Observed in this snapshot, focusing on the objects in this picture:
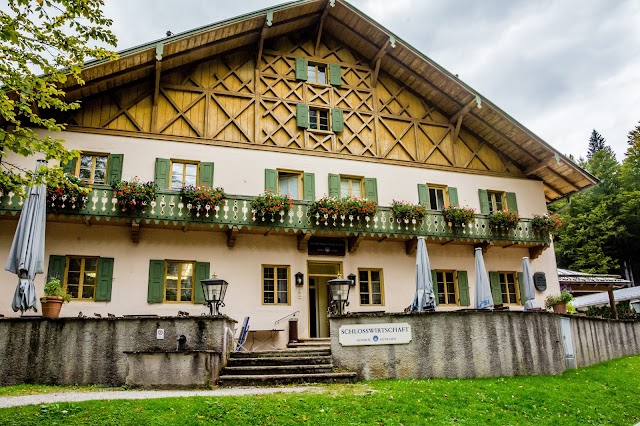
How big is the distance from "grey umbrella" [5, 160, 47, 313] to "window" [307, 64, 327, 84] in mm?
10474

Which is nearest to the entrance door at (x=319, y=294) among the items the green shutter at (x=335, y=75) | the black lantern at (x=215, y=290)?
the black lantern at (x=215, y=290)

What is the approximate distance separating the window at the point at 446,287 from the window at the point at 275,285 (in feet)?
17.8

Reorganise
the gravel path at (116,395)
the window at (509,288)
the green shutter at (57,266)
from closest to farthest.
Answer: the gravel path at (116,395), the green shutter at (57,266), the window at (509,288)

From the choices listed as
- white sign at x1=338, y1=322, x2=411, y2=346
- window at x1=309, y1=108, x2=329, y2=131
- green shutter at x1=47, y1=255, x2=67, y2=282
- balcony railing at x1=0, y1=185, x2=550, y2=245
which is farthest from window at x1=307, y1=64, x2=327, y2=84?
white sign at x1=338, y1=322, x2=411, y2=346

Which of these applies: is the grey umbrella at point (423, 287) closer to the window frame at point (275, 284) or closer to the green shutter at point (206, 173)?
the window frame at point (275, 284)

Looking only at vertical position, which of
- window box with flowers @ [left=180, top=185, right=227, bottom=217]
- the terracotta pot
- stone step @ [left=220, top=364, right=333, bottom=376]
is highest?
window box with flowers @ [left=180, top=185, right=227, bottom=217]

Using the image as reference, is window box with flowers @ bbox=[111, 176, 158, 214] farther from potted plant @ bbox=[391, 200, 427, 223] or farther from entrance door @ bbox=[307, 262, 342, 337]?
potted plant @ bbox=[391, 200, 427, 223]

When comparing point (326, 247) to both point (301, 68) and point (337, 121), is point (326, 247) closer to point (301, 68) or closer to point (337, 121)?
point (337, 121)

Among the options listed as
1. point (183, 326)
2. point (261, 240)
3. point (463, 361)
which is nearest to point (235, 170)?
point (261, 240)

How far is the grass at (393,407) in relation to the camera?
7570mm

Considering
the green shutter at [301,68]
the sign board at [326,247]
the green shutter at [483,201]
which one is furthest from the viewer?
the green shutter at [483,201]

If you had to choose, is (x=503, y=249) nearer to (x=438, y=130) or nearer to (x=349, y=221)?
(x=438, y=130)

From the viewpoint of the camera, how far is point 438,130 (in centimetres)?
2066

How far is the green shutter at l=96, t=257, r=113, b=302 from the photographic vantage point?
1494 cm
